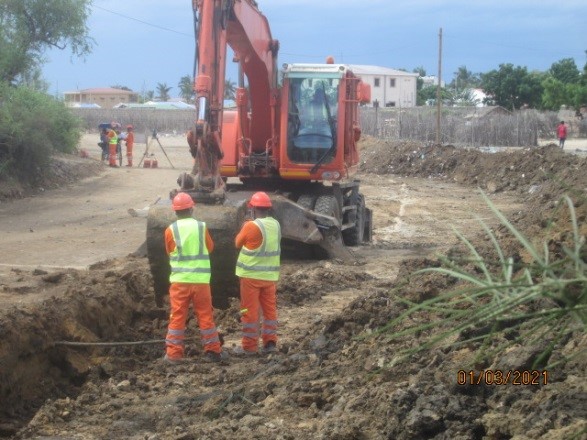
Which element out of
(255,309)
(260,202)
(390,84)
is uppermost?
A: (390,84)

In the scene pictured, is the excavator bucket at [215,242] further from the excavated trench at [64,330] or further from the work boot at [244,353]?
the work boot at [244,353]

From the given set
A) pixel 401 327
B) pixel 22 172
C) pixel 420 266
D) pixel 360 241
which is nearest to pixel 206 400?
pixel 401 327

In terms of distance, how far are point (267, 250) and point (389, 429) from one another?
3.87 meters

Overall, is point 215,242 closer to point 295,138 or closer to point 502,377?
point 502,377

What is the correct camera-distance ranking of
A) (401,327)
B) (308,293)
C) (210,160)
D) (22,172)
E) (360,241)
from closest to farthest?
(401,327), (210,160), (308,293), (360,241), (22,172)

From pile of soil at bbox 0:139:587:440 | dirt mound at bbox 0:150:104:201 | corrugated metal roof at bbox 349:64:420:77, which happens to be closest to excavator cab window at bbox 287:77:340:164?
pile of soil at bbox 0:139:587:440

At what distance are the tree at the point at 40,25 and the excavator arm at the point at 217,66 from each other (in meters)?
23.3

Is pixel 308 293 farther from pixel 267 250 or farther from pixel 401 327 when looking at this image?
pixel 401 327

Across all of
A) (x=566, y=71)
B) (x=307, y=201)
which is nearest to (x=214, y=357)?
(x=307, y=201)

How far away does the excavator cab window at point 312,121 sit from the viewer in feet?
47.6

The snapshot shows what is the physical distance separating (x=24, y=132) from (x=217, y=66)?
17.2 m

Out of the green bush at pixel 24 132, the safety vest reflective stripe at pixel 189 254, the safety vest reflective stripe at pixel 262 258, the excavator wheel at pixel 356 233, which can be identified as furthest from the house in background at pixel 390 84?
the safety vest reflective stripe at pixel 189 254

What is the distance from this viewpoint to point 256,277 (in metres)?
8.88

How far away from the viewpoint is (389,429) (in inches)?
205
